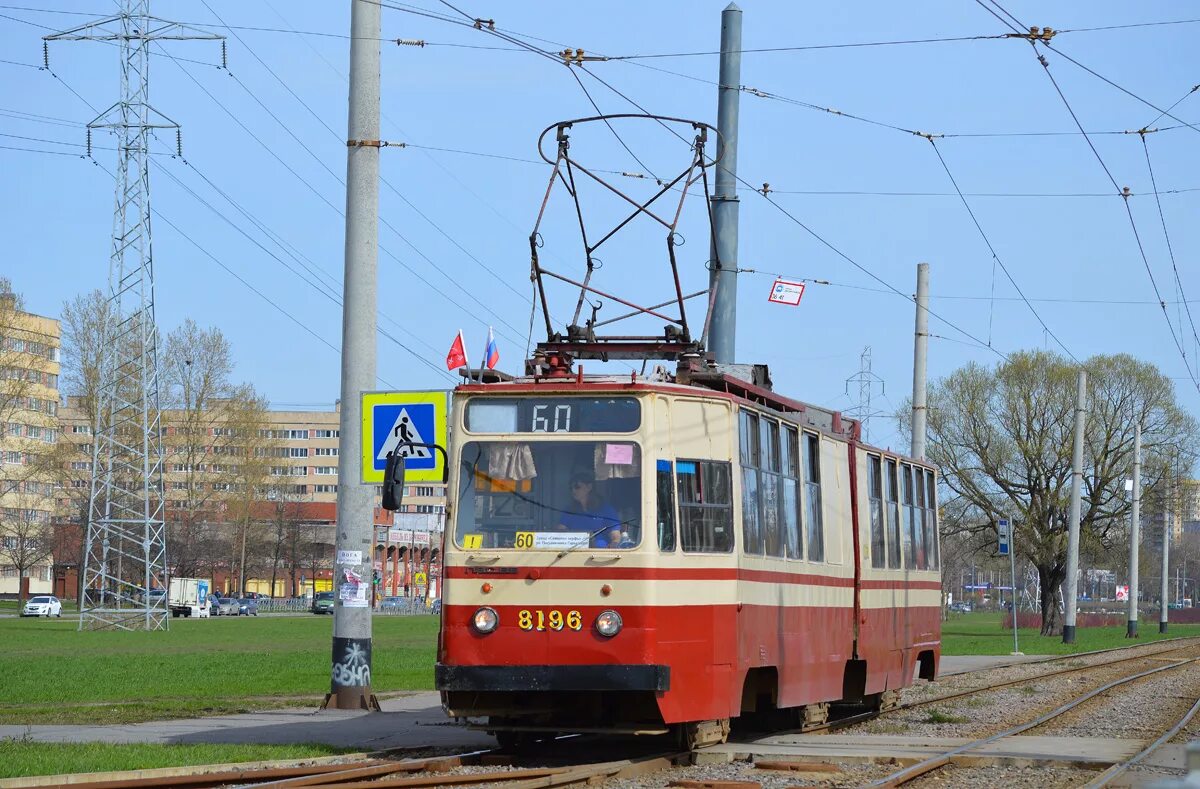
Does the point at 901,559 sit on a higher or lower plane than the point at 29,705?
higher

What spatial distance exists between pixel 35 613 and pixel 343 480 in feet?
204

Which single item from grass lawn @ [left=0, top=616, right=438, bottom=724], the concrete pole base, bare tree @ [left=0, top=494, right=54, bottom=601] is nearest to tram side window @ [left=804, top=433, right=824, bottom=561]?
the concrete pole base

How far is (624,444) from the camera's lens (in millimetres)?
12648

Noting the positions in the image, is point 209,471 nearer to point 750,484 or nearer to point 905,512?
point 905,512

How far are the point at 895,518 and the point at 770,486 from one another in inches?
194

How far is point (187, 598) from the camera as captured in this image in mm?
84625

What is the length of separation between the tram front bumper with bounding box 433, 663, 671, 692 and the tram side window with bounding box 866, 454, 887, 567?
5.84m

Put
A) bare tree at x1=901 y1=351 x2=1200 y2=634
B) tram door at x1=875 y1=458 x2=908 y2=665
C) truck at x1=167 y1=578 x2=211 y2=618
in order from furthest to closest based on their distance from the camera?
truck at x1=167 y1=578 x2=211 y2=618 → bare tree at x1=901 y1=351 x2=1200 y2=634 → tram door at x1=875 y1=458 x2=908 y2=665

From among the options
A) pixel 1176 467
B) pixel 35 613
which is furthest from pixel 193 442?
pixel 1176 467

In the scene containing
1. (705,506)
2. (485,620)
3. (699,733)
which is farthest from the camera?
(705,506)

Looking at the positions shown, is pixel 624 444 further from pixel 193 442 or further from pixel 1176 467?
pixel 193 442

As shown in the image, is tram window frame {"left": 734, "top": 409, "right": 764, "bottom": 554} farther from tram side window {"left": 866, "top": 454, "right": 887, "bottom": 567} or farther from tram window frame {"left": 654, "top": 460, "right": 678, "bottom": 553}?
tram side window {"left": 866, "top": 454, "right": 887, "bottom": 567}

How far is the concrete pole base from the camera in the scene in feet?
59.5

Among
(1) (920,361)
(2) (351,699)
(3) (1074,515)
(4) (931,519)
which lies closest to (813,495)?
(4) (931,519)
